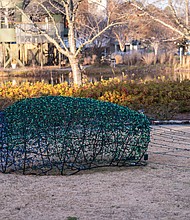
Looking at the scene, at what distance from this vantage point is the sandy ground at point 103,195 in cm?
473

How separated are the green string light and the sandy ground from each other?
0.30 metres

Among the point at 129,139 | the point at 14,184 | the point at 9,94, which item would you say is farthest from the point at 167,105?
the point at 14,184

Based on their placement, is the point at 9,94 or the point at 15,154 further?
the point at 9,94

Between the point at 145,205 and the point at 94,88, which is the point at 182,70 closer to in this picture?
the point at 94,88

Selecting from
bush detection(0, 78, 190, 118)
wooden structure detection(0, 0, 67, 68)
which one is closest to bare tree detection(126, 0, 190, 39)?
bush detection(0, 78, 190, 118)

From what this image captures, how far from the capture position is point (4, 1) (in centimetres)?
3011

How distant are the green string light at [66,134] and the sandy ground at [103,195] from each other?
305 mm

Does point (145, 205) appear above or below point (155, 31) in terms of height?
below

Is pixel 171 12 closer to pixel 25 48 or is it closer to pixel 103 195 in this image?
pixel 103 195

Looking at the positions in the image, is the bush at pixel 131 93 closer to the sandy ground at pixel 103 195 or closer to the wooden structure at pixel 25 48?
the sandy ground at pixel 103 195

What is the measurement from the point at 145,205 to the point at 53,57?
115 ft

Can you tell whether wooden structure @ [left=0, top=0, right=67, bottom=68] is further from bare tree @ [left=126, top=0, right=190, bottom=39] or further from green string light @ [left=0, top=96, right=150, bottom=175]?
green string light @ [left=0, top=96, right=150, bottom=175]

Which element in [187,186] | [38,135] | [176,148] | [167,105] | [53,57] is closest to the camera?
[187,186]

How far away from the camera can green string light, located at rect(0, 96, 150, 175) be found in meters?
6.19
